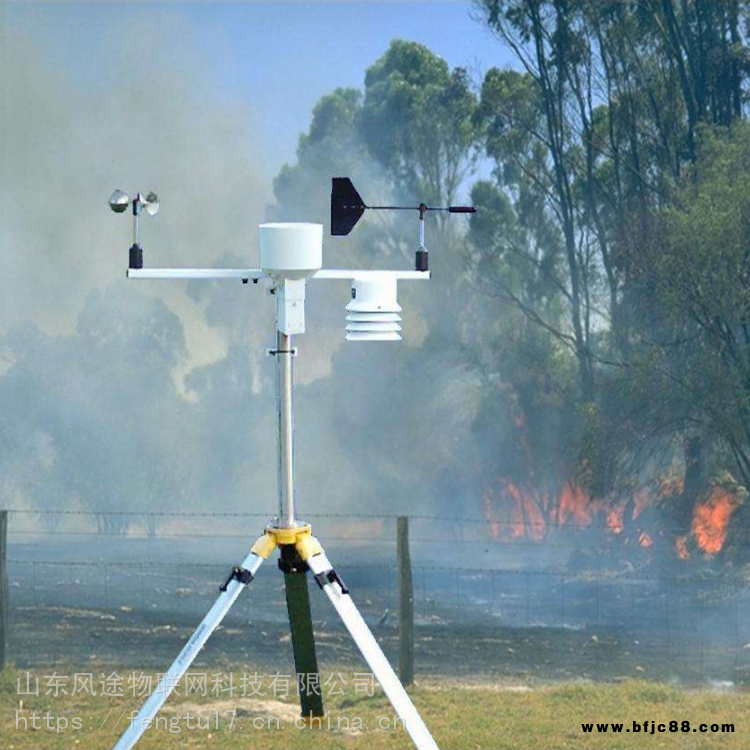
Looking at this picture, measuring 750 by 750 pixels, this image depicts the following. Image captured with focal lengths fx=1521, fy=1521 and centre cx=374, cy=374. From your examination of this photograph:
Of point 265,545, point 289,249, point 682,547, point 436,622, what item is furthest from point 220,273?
point 682,547

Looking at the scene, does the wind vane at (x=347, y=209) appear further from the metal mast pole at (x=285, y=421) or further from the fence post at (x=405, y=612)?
the fence post at (x=405, y=612)

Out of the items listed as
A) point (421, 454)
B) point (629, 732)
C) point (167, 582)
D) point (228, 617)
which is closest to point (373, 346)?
point (421, 454)

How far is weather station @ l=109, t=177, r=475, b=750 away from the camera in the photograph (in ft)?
23.2

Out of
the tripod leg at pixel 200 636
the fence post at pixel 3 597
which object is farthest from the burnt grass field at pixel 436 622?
the tripod leg at pixel 200 636

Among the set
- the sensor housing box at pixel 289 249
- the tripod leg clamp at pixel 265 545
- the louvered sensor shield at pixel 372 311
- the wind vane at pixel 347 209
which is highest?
the wind vane at pixel 347 209

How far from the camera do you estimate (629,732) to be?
1068 cm

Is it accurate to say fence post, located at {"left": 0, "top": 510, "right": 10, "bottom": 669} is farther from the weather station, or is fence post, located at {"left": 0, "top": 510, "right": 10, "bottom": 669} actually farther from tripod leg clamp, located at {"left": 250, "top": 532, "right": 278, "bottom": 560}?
tripod leg clamp, located at {"left": 250, "top": 532, "right": 278, "bottom": 560}

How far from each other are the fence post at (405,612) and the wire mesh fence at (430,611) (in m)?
1.83

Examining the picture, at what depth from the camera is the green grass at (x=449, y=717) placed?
1033 centimetres

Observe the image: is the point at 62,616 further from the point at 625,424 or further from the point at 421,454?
the point at 421,454

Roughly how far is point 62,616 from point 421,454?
50.7 ft

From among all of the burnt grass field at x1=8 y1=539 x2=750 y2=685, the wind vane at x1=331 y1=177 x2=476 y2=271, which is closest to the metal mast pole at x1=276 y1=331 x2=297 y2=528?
the wind vane at x1=331 y1=177 x2=476 y2=271

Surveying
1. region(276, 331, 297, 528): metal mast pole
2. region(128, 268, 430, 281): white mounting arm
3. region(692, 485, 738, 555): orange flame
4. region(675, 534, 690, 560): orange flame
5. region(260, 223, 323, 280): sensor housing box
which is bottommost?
region(675, 534, 690, 560): orange flame

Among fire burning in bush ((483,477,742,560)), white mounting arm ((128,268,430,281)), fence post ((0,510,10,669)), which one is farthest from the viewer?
fire burning in bush ((483,477,742,560))
